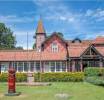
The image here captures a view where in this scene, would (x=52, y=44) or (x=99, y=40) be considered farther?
(x=99, y=40)

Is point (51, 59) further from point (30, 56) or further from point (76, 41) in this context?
point (76, 41)

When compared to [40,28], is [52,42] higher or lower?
lower

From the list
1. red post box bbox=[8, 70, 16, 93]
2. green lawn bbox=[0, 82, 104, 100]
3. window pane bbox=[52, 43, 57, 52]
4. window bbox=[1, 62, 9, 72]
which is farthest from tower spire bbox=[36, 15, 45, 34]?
red post box bbox=[8, 70, 16, 93]

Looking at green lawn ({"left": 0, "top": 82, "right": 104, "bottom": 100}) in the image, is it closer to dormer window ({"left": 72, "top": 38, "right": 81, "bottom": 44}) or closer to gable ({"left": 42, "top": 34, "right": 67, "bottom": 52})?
gable ({"left": 42, "top": 34, "right": 67, "bottom": 52})

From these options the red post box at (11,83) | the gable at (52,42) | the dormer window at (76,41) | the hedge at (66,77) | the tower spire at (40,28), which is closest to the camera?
the red post box at (11,83)

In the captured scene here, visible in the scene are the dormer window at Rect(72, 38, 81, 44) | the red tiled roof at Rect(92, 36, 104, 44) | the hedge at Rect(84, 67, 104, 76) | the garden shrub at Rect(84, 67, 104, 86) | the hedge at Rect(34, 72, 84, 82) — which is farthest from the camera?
the dormer window at Rect(72, 38, 81, 44)

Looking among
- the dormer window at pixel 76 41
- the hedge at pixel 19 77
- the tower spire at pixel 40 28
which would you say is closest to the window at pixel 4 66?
the tower spire at pixel 40 28

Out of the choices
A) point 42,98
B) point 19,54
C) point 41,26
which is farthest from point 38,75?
point 41,26

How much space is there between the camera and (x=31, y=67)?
3141 cm

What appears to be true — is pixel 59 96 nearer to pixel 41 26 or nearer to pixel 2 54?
pixel 2 54

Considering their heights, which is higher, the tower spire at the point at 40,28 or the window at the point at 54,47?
the tower spire at the point at 40,28

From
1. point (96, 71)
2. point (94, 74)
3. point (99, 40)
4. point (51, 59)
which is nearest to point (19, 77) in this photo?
point (94, 74)

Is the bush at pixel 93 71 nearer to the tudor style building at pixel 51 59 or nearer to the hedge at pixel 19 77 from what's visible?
the tudor style building at pixel 51 59

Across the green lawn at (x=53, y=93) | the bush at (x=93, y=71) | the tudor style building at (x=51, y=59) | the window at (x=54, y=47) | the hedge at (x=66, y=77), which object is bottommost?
the green lawn at (x=53, y=93)
